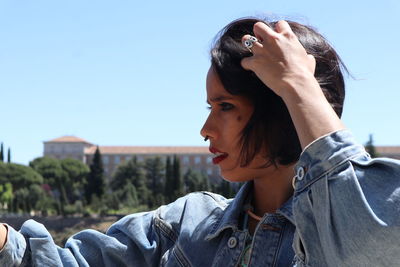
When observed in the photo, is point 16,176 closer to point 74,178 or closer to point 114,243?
point 74,178

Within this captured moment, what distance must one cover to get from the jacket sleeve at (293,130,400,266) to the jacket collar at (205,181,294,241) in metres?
0.25

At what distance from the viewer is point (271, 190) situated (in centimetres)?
106

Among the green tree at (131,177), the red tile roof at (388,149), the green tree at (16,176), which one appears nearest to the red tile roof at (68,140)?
the green tree at (131,177)

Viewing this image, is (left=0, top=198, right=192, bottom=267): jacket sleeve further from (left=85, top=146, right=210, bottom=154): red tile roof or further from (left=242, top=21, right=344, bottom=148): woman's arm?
(left=85, top=146, right=210, bottom=154): red tile roof

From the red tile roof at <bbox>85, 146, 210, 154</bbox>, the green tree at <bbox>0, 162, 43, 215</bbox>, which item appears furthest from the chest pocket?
the red tile roof at <bbox>85, 146, 210, 154</bbox>

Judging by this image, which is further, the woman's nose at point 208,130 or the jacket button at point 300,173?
the woman's nose at point 208,130

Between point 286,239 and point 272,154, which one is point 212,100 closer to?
point 272,154

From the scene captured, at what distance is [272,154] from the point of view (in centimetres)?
101

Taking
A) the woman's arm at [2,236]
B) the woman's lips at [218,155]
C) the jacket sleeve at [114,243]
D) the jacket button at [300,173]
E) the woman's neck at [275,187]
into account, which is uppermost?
the jacket button at [300,173]

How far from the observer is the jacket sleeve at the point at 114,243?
106 cm

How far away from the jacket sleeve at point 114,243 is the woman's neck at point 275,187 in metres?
0.16

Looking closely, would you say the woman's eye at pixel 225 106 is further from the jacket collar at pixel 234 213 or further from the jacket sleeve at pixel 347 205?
the jacket sleeve at pixel 347 205

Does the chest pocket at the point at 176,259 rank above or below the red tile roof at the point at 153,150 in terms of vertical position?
above

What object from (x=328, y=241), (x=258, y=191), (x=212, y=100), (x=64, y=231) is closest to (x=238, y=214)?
(x=258, y=191)
